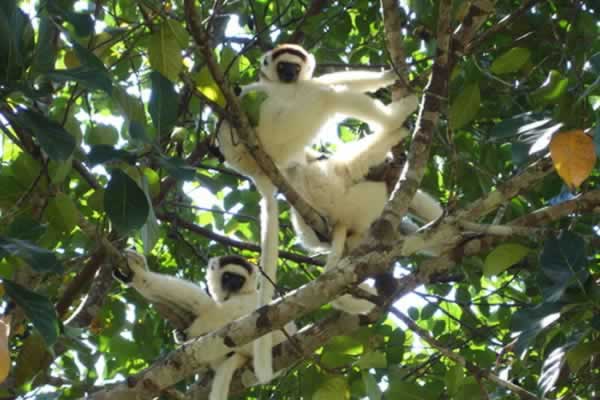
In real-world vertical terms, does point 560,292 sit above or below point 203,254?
below

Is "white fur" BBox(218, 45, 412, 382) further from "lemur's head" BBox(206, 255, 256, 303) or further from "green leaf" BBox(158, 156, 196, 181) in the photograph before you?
"green leaf" BBox(158, 156, 196, 181)

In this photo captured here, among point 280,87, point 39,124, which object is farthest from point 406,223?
point 39,124

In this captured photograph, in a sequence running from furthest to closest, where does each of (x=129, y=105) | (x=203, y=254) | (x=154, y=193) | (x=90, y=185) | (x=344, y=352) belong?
(x=203, y=254) < (x=90, y=185) < (x=344, y=352) < (x=154, y=193) < (x=129, y=105)

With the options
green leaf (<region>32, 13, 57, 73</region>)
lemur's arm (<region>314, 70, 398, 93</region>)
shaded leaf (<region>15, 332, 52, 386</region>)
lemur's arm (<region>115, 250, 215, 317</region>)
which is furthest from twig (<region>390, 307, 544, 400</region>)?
lemur's arm (<region>115, 250, 215, 317</region>)

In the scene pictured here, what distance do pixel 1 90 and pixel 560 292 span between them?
1.94m

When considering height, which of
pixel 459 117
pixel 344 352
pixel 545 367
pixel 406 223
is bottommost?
pixel 545 367

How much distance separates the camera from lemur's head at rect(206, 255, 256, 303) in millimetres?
6656

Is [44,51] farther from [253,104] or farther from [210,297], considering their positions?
[210,297]

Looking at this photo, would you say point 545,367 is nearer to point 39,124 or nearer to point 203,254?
point 39,124

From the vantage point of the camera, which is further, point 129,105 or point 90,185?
point 90,185

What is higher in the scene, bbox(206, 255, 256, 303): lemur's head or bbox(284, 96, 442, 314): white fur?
bbox(206, 255, 256, 303): lemur's head

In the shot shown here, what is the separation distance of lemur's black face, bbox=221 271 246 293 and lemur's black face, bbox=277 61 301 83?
5.65 ft

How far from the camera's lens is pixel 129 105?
340 centimetres

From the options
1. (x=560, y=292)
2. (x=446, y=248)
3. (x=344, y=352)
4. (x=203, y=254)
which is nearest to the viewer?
(x=560, y=292)
